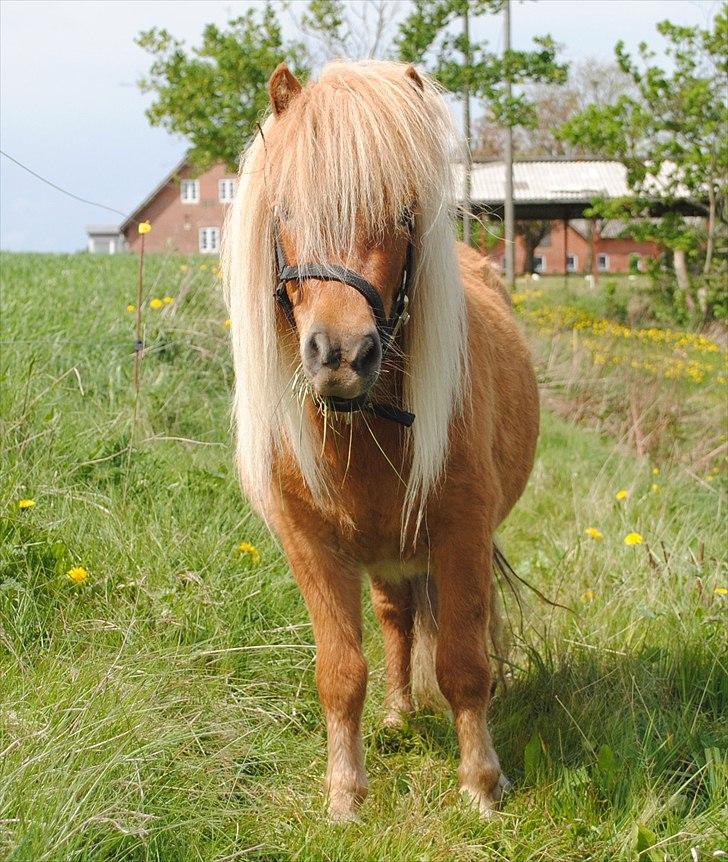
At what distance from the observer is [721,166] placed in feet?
65.1

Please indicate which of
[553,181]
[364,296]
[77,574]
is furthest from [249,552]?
[553,181]

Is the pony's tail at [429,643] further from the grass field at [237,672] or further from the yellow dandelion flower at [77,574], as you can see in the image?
the yellow dandelion flower at [77,574]

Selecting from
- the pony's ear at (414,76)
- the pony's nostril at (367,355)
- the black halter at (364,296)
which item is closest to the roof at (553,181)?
the pony's ear at (414,76)

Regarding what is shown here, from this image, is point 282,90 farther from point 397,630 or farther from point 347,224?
point 397,630

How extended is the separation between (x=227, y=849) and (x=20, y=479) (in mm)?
2253

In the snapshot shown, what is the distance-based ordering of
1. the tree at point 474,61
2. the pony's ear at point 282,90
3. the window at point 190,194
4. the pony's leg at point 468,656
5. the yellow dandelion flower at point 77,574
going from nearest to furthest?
the pony's ear at point 282,90 < the pony's leg at point 468,656 < the yellow dandelion flower at point 77,574 < the tree at point 474,61 < the window at point 190,194

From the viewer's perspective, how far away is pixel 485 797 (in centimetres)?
328

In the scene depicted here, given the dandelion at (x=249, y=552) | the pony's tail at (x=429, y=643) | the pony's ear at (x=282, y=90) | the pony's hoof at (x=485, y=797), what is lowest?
the pony's hoof at (x=485, y=797)

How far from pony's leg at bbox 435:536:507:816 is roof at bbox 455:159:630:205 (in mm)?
26192

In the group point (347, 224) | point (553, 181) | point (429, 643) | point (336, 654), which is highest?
point (553, 181)

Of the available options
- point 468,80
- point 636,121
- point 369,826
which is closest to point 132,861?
point 369,826

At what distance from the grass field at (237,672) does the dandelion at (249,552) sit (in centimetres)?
2

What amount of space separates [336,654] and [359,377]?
44.4 inches

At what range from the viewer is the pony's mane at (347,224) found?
271 centimetres
